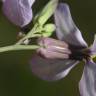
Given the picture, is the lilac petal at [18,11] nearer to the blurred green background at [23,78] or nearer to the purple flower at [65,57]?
the purple flower at [65,57]

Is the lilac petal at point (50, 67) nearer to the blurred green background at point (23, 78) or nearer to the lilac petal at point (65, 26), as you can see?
the lilac petal at point (65, 26)

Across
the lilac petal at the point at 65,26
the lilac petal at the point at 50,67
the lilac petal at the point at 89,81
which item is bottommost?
the lilac petal at the point at 89,81

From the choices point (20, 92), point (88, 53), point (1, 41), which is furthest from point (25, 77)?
point (88, 53)

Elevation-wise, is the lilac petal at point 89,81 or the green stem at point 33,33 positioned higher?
the green stem at point 33,33

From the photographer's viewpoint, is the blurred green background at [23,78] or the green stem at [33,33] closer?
the green stem at [33,33]

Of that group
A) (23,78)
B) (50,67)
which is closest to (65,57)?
(50,67)

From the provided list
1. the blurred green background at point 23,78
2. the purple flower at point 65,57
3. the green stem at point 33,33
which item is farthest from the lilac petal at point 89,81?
the blurred green background at point 23,78

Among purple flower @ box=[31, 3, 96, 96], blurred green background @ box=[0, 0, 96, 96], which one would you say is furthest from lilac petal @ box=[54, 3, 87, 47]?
blurred green background @ box=[0, 0, 96, 96]

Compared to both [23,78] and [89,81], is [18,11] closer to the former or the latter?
[89,81]
